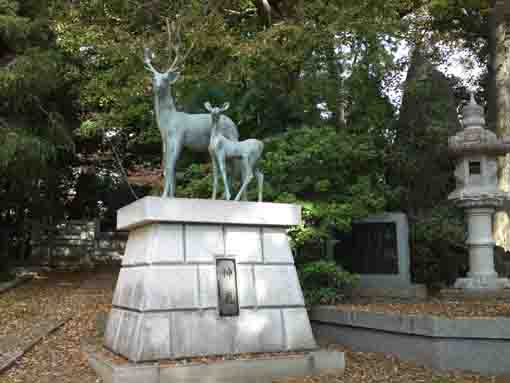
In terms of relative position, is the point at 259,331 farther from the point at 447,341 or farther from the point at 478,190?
the point at 478,190

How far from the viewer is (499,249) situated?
13.3 metres

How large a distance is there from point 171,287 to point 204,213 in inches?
41.7

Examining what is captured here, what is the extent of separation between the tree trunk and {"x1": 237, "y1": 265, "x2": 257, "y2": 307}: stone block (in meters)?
8.78

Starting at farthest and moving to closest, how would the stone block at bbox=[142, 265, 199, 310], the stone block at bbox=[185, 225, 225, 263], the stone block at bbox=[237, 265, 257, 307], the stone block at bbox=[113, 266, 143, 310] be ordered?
the stone block at bbox=[237, 265, 257, 307]
the stone block at bbox=[185, 225, 225, 263]
the stone block at bbox=[113, 266, 143, 310]
the stone block at bbox=[142, 265, 199, 310]

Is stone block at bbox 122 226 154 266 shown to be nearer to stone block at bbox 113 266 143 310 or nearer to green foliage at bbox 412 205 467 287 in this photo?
stone block at bbox 113 266 143 310

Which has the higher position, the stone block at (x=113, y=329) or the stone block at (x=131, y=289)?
the stone block at (x=131, y=289)

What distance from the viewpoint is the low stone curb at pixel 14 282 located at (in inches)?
562

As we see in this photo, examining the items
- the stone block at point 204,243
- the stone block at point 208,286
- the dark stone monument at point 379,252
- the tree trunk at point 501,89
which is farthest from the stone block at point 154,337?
the tree trunk at point 501,89

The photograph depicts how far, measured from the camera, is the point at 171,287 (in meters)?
6.70

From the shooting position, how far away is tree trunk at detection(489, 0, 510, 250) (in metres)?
13.5

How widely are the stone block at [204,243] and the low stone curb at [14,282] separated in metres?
9.29

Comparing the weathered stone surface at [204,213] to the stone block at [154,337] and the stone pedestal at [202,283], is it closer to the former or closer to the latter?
the stone pedestal at [202,283]

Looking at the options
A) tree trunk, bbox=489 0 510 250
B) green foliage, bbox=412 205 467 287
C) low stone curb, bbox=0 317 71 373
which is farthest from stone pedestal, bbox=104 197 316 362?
tree trunk, bbox=489 0 510 250

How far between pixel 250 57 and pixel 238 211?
594 centimetres
